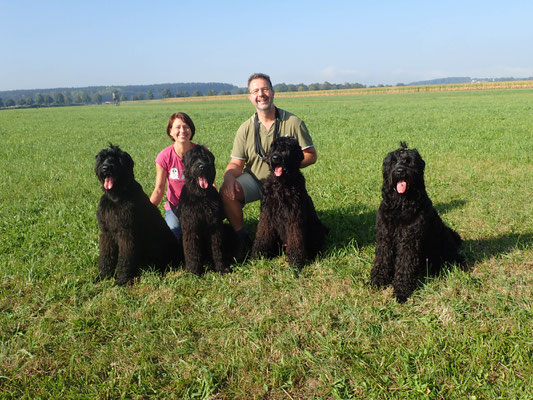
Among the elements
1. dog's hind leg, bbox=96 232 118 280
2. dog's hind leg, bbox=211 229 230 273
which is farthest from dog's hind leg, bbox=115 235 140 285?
dog's hind leg, bbox=211 229 230 273

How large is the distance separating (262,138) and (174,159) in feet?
4.22

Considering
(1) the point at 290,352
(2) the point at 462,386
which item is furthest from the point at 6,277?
(2) the point at 462,386

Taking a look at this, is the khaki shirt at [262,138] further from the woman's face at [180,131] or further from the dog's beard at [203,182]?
the dog's beard at [203,182]

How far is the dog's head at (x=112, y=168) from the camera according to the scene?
12.6 feet

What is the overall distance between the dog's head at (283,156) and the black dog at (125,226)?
1569 mm

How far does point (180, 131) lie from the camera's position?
4.98m

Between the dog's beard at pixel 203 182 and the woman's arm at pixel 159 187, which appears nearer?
the dog's beard at pixel 203 182

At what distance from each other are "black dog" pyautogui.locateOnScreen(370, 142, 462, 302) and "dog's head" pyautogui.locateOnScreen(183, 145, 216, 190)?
193cm

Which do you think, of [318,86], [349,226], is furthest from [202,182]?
[318,86]

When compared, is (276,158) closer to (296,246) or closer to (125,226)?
(296,246)

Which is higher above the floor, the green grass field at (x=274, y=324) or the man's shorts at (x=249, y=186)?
the man's shorts at (x=249, y=186)

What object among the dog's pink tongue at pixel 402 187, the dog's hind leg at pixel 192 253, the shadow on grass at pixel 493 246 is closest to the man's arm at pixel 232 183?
the dog's hind leg at pixel 192 253

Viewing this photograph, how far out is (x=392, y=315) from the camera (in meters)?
3.64

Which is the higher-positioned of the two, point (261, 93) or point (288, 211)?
point (261, 93)
